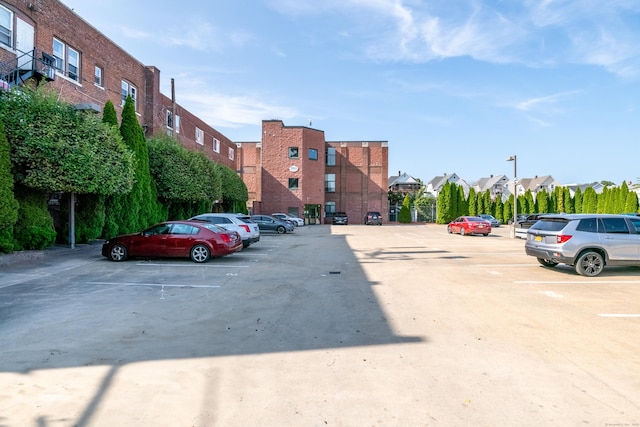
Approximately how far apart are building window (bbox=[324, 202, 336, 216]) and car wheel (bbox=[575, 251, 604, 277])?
43322 mm

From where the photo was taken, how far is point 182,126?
30766 millimetres

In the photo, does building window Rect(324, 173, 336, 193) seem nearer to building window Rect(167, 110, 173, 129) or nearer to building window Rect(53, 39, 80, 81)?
building window Rect(167, 110, 173, 129)

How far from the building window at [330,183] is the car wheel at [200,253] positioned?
139 feet

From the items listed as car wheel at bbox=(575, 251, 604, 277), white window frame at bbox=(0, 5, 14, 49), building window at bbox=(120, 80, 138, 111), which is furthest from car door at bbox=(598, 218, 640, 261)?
building window at bbox=(120, 80, 138, 111)

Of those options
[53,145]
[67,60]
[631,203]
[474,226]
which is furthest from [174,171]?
[631,203]

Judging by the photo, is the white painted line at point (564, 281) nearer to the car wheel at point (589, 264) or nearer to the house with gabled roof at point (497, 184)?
the car wheel at point (589, 264)

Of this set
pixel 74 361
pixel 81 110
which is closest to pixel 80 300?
pixel 74 361

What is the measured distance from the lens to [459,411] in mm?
3279

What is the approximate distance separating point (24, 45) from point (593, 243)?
21.3 metres

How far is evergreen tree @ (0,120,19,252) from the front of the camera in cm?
1098

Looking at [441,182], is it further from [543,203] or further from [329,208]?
[329,208]

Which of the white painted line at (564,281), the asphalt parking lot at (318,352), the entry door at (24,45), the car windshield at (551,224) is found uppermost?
the entry door at (24,45)

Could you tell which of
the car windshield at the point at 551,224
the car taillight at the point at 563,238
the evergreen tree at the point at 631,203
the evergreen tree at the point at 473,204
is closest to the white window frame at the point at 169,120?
the car windshield at the point at 551,224

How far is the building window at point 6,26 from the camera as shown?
14.7 metres
